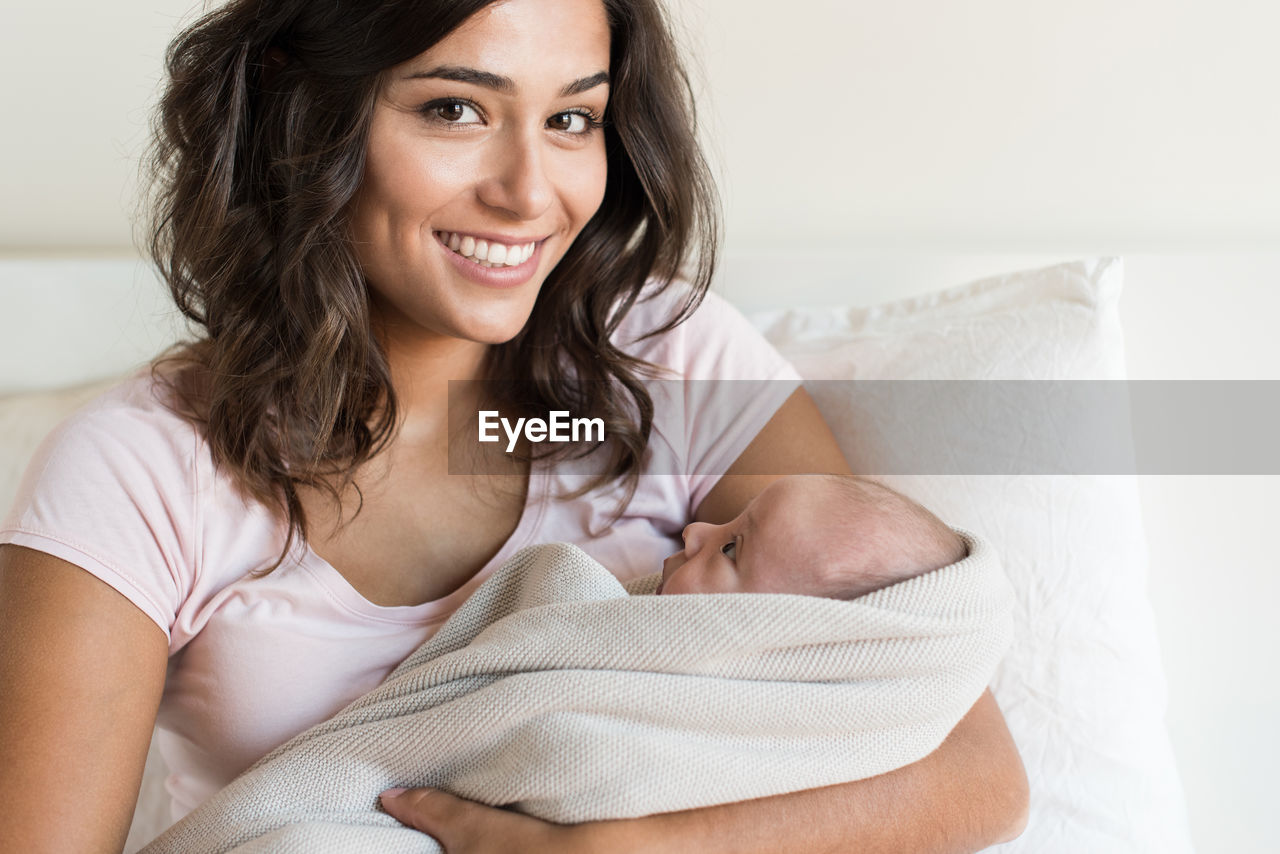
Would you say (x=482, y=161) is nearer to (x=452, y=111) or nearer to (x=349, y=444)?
(x=452, y=111)

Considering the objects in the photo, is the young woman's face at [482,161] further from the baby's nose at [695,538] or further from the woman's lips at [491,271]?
the baby's nose at [695,538]

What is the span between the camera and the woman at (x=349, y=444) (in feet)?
3.57

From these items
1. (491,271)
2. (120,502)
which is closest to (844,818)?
(491,271)

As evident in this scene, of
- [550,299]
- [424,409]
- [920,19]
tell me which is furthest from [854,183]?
[424,409]

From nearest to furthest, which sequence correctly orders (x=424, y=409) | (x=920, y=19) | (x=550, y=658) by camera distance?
1. (x=550, y=658)
2. (x=424, y=409)
3. (x=920, y=19)

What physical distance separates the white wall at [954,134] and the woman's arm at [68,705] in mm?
839

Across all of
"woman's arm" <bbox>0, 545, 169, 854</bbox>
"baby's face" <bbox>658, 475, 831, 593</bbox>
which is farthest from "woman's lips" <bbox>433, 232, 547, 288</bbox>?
"woman's arm" <bbox>0, 545, 169, 854</bbox>

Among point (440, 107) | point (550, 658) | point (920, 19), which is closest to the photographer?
point (550, 658)

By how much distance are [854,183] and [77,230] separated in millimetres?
1401

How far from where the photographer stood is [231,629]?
1.21m

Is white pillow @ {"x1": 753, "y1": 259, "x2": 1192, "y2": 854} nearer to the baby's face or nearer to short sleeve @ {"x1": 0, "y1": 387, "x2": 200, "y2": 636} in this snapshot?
the baby's face

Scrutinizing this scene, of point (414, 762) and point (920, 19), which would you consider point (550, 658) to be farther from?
point (920, 19)

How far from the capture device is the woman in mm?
1088

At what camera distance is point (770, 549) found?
1.10 meters
